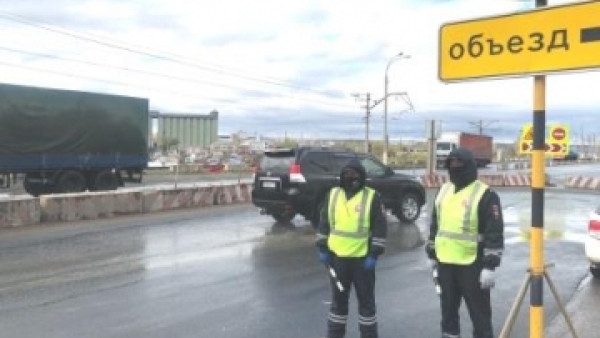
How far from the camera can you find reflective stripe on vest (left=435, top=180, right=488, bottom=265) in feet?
18.1

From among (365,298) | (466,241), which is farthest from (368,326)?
(466,241)

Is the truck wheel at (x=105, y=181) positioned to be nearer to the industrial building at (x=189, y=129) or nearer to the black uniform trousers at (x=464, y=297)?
the black uniform trousers at (x=464, y=297)

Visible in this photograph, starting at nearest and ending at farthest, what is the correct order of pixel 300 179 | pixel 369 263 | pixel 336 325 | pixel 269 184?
pixel 369 263
pixel 336 325
pixel 300 179
pixel 269 184

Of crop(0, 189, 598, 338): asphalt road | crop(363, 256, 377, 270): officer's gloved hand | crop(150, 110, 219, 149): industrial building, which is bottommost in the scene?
crop(0, 189, 598, 338): asphalt road

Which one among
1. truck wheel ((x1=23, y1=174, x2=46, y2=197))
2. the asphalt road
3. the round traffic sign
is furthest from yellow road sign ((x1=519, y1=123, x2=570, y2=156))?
truck wheel ((x1=23, y1=174, x2=46, y2=197))

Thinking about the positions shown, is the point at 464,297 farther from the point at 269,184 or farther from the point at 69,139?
the point at 69,139

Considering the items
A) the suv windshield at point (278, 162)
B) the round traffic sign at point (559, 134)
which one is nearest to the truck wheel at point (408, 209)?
the suv windshield at point (278, 162)

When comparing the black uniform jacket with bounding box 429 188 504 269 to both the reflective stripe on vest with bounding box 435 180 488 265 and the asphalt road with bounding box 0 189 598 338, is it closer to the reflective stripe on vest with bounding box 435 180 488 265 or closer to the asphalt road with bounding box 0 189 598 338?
the reflective stripe on vest with bounding box 435 180 488 265

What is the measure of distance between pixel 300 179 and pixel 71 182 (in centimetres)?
1105

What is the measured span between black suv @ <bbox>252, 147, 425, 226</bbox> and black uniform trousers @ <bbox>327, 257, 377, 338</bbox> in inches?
363

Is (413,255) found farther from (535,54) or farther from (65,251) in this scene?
(535,54)

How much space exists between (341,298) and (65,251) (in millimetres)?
7244

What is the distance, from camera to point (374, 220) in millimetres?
6336

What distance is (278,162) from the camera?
1641 centimetres
